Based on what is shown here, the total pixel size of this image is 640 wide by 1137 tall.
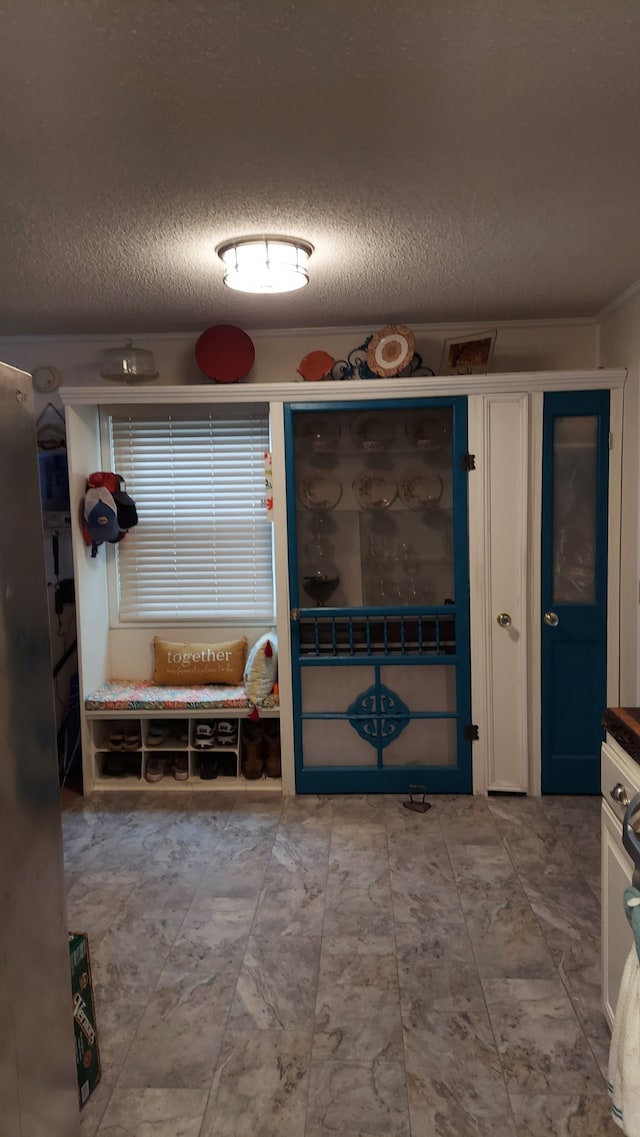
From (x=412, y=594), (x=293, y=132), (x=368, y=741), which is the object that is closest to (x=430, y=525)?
(x=412, y=594)

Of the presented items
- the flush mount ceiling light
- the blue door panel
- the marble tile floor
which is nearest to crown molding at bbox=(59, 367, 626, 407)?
the flush mount ceiling light

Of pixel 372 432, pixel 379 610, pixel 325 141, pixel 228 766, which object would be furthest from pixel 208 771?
pixel 325 141

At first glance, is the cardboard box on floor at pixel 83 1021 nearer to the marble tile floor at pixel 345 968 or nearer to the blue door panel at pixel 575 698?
the marble tile floor at pixel 345 968

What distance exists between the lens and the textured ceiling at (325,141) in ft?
4.71

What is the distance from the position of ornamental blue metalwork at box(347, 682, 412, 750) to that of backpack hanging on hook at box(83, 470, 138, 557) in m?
1.56

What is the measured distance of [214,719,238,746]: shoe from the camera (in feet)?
13.3

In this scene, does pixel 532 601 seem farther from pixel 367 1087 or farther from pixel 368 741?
pixel 367 1087

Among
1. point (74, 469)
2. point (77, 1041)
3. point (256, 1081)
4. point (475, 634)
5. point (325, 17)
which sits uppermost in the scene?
point (325, 17)

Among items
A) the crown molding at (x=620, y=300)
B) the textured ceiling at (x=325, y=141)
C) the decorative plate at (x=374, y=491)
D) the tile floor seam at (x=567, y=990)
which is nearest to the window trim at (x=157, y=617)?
the decorative plate at (x=374, y=491)

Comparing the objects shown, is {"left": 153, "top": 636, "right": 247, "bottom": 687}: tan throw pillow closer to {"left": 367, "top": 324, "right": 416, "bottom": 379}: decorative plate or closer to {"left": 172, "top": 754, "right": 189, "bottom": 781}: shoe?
{"left": 172, "top": 754, "right": 189, "bottom": 781}: shoe

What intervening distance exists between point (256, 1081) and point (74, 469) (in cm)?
287

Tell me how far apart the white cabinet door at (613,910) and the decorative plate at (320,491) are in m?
2.29

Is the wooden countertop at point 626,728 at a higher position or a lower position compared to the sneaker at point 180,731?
higher

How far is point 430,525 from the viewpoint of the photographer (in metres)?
3.91
